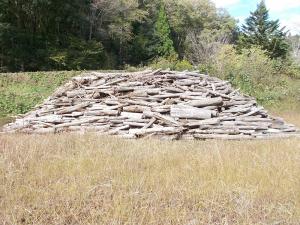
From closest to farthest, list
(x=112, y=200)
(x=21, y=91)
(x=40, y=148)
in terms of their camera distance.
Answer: (x=112, y=200), (x=40, y=148), (x=21, y=91)

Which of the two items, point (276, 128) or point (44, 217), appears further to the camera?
point (276, 128)

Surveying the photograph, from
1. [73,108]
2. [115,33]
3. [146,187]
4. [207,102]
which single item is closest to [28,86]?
[73,108]

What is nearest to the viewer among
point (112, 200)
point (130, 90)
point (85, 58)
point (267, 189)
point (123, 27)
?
point (112, 200)

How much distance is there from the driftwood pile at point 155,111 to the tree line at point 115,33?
17348 millimetres

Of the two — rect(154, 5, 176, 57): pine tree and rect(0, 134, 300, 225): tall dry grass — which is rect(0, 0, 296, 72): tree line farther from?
rect(0, 134, 300, 225): tall dry grass

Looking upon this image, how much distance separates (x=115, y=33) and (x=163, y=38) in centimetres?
656

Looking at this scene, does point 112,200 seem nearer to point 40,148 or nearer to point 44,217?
point 44,217

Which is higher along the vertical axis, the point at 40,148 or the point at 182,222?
the point at 182,222

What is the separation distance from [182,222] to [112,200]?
0.97 m

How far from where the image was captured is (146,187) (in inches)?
214

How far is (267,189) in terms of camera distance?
211 inches

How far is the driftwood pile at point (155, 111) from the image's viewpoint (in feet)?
38.4

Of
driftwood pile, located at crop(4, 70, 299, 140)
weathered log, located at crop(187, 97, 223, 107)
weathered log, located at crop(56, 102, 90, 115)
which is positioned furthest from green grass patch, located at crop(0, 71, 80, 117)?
weathered log, located at crop(187, 97, 223, 107)

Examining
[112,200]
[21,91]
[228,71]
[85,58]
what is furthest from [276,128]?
[85,58]
